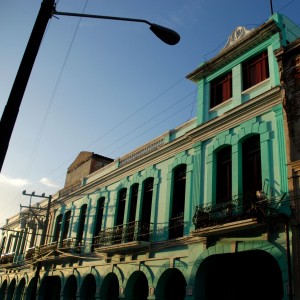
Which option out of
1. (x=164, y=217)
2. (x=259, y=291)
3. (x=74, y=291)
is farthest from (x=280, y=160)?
(x=74, y=291)

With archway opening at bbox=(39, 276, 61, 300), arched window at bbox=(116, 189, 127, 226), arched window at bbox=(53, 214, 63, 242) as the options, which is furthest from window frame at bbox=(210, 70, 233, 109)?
archway opening at bbox=(39, 276, 61, 300)

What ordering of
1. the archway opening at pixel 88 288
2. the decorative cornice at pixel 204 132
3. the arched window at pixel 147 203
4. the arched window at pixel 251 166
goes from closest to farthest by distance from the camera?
the arched window at pixel 251 166 < the decorative cornice at pixel 204 132 < the arched window at pixel 147 203 < the archway opening at pixel 88 288

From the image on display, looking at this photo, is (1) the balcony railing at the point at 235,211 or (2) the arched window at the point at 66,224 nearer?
(1) the balcony railing at the point at 235,211

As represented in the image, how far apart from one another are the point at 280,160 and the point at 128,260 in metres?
9.01

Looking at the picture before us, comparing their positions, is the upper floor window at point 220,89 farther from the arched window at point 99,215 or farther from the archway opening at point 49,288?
the archway opening at point 49,288

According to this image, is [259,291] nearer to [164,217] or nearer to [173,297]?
[173,297]

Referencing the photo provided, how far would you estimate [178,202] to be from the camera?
16922 mm

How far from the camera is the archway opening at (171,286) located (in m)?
15.6

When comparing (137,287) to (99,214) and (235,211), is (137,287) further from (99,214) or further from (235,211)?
(235,211)

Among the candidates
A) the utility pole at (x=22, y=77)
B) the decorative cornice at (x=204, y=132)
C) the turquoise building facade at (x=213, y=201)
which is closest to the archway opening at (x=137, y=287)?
the turquoise building facade at (x=213, y=201)

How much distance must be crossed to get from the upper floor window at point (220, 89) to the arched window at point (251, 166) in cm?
258

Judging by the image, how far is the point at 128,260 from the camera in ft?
59.0

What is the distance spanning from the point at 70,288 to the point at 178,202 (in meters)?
10.9

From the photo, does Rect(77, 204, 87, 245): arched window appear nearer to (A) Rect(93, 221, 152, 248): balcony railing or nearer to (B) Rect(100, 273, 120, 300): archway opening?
(A) Rect(93, 221, 152, 248): balcony railing
